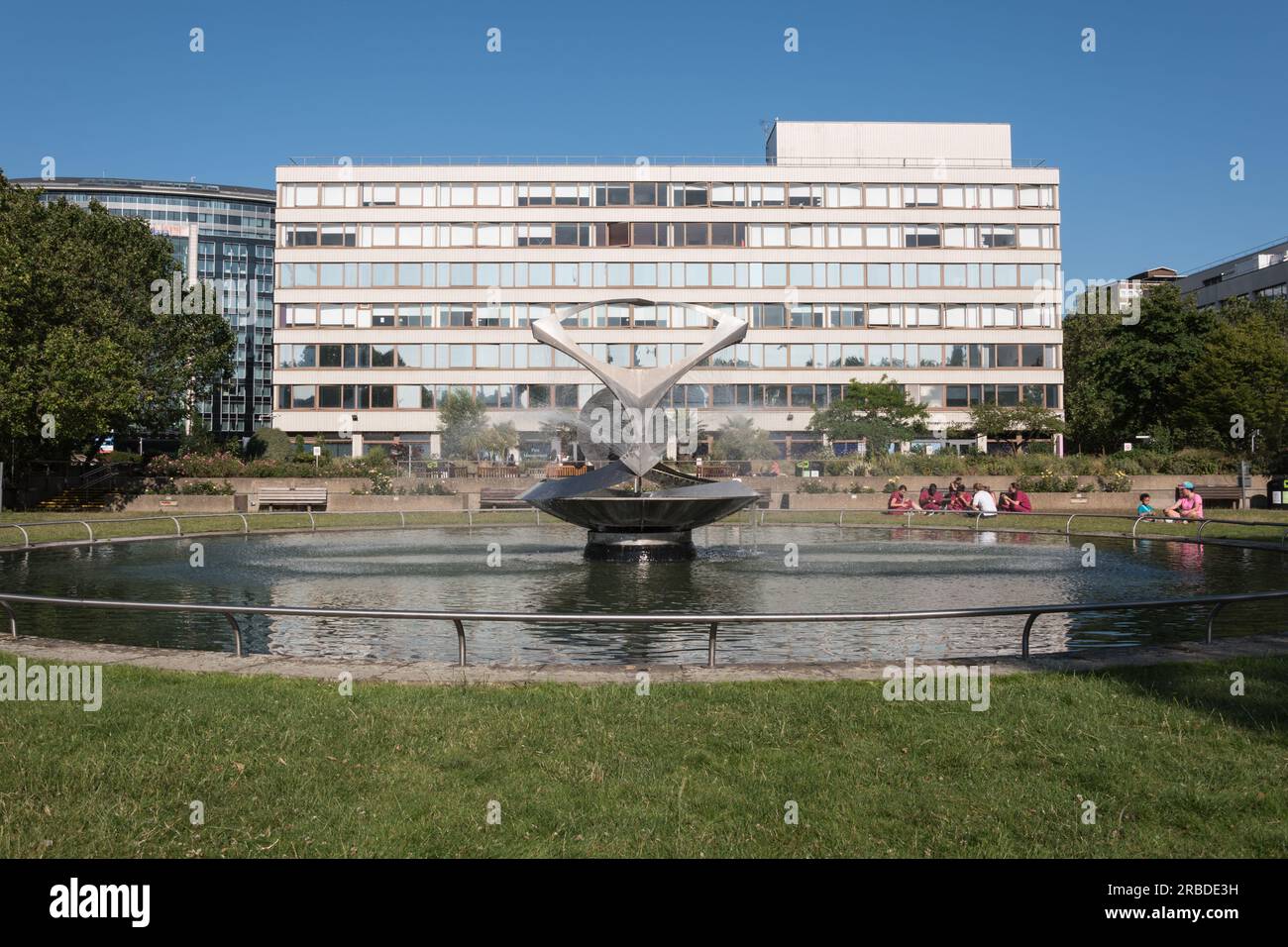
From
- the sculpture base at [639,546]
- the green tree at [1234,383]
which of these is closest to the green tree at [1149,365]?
the green tree at [1234,383]

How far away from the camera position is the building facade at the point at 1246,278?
9088cm

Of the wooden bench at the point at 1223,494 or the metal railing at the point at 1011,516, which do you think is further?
the wooden bench at the point at 1223,494

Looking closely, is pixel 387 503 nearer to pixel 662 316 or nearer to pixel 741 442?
pixel 741 442

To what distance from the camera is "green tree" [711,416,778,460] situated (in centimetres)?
6554

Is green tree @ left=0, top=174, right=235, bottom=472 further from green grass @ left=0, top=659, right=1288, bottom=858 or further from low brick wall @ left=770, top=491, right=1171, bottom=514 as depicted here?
green grass @ left=0, top=659, right=1288, bottom=858

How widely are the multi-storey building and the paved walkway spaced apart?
Answer: 2543 inches

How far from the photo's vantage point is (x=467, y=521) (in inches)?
1255

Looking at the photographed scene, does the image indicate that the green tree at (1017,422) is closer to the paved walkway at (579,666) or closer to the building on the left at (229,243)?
the paved walkway at (579,666)

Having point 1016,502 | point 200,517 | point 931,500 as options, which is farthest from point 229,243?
point 1016,502

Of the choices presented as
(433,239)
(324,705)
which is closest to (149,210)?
(433,239)

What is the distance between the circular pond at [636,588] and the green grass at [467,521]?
141 centimetres

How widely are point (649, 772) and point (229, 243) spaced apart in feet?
530
